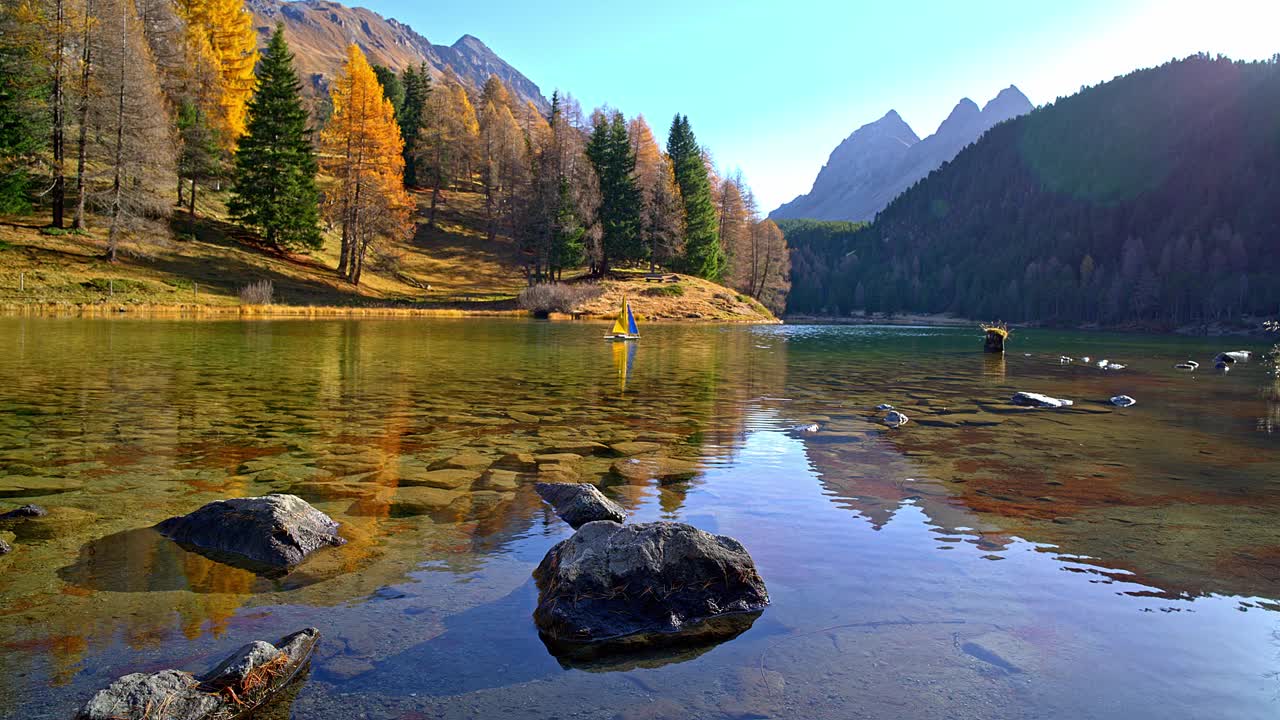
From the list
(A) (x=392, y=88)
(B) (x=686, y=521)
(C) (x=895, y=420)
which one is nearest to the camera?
(B) (x=686, y=521)

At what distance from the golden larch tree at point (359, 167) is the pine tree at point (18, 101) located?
17.3 meters

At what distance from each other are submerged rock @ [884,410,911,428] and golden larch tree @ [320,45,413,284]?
1972 inches

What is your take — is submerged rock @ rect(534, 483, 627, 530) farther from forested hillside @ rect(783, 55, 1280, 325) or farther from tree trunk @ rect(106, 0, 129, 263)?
forested hillside @ rect(783, 55, 1280, 325)

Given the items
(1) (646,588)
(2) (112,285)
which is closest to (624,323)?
(2) (112,285)

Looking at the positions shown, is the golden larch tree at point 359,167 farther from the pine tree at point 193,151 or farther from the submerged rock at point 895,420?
the submerged rock at point 895,420

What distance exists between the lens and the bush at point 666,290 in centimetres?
6762

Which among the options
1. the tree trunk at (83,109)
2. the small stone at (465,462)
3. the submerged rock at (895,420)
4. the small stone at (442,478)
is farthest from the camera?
the tree trunk at (83,109)

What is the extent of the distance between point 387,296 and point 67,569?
179 feet

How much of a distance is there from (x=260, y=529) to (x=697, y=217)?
73.2m

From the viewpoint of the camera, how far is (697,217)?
7650cm

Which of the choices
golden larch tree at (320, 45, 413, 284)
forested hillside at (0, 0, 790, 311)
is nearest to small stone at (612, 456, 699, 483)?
forested hillside at (0, 0, 790, 311)

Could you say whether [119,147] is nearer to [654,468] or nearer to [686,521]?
[654,468]

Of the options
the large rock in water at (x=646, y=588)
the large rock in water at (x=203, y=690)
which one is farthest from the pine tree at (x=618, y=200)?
the large rock in water at (x=203, y=690)

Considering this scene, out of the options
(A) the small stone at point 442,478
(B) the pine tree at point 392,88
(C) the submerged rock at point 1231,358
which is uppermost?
(B) the pine tree at point 392,88
